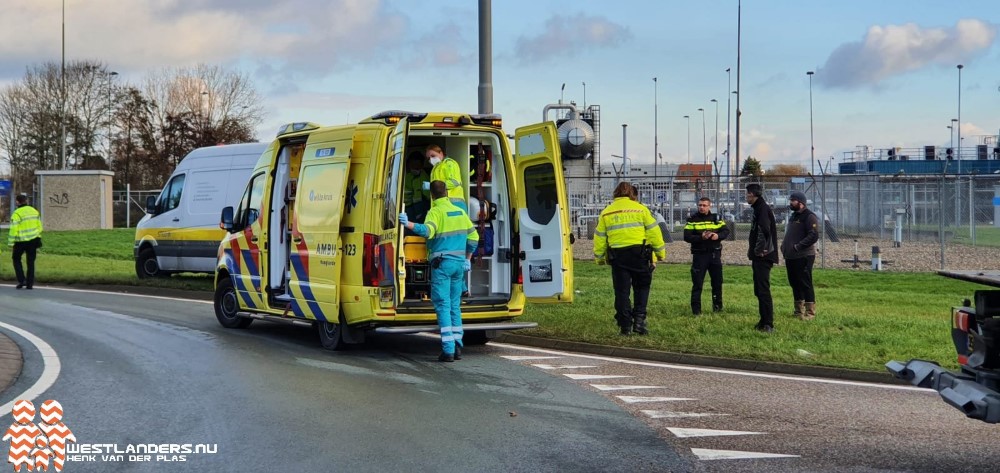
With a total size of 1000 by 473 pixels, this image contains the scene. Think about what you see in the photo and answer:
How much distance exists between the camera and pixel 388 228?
33.5 ft

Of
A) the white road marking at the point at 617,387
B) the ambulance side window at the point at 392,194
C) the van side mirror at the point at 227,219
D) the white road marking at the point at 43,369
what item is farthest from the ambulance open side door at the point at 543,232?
the white road marking at the point at 43,369

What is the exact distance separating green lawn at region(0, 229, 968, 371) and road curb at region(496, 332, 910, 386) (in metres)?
0.12

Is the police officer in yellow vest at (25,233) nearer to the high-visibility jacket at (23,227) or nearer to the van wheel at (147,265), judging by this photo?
the high-visibility jacket at (23,227)

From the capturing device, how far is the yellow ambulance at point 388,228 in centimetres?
1032

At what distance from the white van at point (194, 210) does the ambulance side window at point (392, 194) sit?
834cm

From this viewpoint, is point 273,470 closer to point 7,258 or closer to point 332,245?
point 332,245

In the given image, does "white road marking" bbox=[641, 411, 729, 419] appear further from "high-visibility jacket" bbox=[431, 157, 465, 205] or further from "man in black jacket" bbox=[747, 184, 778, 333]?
"man in black jacket" bbox=[747, 184, 778, 333]

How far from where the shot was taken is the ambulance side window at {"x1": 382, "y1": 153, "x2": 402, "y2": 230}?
1017 centimetres

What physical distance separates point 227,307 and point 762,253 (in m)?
6.82

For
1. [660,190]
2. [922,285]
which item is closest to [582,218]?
[660,190]

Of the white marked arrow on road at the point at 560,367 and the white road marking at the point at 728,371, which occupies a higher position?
the white marked arrow on road at the point at 560,367

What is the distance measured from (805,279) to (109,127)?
51750 mm

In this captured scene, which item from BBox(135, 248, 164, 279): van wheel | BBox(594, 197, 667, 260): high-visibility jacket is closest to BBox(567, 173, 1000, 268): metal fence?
BBox(135, 248, 164, 279): van wheel

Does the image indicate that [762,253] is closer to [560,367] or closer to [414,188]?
[560,367]
